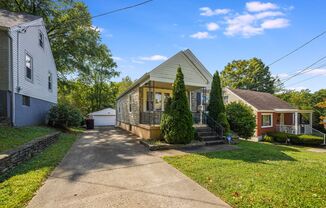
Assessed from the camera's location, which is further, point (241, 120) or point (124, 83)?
point (124, 83)

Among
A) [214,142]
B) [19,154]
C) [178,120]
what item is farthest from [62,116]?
[214,142]

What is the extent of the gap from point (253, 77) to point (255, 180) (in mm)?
39474

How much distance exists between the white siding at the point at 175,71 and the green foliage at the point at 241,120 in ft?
12.2

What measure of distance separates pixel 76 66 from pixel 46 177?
63.5ft

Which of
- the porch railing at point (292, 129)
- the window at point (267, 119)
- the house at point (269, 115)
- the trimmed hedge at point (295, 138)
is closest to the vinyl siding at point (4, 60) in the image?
the house at point (269, 115)

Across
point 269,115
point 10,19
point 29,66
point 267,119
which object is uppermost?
point 10,19

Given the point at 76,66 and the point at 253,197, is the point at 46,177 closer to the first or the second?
the point at 253,197

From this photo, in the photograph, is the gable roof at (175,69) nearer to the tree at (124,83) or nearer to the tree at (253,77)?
the tree at (253,77)

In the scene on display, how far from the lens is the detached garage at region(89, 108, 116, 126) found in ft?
95.6

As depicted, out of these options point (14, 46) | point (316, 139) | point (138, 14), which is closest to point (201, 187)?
point (138, 14)

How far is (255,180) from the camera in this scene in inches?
185

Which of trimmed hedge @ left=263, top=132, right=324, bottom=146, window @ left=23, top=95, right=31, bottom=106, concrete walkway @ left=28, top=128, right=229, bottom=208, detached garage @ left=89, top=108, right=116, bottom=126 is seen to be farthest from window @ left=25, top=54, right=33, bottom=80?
trimmed hedge @ left=263, top=132, right=324, bottom=146

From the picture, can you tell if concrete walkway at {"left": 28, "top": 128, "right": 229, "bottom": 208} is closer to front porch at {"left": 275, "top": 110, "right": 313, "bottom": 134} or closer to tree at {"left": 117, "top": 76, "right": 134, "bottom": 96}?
front porch at {"left": 275, "top": 110, "right": 313, "bottom": 134}

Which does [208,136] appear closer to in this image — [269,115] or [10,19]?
[10,19]
